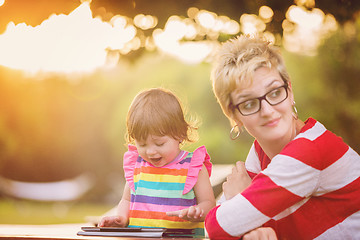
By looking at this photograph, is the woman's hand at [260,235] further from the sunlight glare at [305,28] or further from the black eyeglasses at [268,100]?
the sunlight glare at [305,28]

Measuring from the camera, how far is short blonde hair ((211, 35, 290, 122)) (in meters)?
1.67

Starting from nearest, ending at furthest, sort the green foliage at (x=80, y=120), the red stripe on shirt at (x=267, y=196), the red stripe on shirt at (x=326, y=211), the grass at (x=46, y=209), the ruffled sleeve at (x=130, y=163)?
the red stripe on shirt at (x=267, y=196), the red stripe on shirt at (x=326, y=211), the ruffled sleeve at (x=130, y=163), the grass at (x=46, y=209), the green foliage at (x=80, y=120)

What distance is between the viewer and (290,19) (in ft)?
10.8

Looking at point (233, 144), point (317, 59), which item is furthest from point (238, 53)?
point (233, 144)

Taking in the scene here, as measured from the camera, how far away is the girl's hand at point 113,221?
6.62ft

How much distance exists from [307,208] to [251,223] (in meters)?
0.25

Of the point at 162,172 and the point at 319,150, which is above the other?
the point at 162,172

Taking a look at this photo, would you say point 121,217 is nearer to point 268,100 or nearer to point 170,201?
point 170,201

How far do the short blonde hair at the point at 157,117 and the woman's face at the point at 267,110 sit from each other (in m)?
0.44

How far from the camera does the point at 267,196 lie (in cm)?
148

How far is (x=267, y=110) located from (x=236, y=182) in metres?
0.34

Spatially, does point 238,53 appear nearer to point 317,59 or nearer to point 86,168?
point 317,59

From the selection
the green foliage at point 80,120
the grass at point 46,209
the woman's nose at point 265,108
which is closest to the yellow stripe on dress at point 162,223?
the woman's nose at point 265,108

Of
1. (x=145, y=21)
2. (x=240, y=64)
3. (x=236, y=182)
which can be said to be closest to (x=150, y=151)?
(x=236, y=182)
